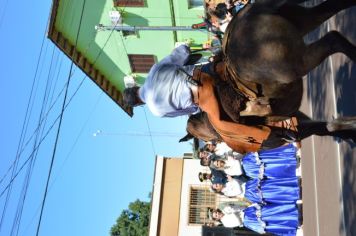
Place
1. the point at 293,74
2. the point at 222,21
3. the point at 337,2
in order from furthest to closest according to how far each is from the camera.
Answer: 1. the point at 222,21
2. the point at 337,2
3. the point at 293,74

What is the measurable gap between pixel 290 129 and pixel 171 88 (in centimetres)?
160

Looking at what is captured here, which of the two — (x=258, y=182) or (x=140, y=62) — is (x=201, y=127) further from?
(x=140, y=62)

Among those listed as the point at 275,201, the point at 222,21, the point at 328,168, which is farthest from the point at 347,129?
the point at 222,21

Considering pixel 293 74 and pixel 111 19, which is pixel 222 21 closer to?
pixel 111 19

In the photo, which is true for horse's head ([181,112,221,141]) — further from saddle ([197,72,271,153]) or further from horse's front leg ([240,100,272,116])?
horse's front leg ([240,100,272,116])

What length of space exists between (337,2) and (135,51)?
18134mm

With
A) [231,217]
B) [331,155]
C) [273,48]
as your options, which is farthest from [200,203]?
[273,48]

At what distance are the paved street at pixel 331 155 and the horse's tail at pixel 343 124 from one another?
125cm

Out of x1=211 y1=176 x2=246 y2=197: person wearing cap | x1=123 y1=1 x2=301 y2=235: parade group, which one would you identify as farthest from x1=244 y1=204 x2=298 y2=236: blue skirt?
x1=211 y1=176 x2=246 y2=197: person wearing cap

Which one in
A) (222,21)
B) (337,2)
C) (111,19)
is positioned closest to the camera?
(337,2)

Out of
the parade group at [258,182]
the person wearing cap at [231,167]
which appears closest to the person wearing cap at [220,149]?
the parade group at [258,182]

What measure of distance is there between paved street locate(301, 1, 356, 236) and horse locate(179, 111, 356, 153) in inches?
48.3

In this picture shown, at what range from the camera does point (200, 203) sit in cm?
2162

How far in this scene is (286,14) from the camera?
402 centimetres
